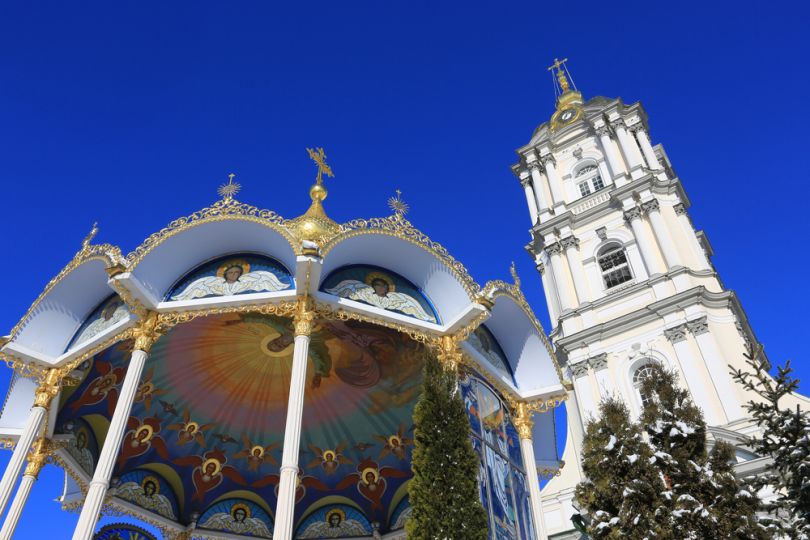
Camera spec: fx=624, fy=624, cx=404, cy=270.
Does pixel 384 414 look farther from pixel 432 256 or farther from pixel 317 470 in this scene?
pixel 432 256

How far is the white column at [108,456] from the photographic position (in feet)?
33.0

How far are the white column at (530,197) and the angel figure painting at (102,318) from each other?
2671 cm

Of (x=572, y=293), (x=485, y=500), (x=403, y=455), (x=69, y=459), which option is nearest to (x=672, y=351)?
(x=572, y=293)

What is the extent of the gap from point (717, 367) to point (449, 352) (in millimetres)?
16393

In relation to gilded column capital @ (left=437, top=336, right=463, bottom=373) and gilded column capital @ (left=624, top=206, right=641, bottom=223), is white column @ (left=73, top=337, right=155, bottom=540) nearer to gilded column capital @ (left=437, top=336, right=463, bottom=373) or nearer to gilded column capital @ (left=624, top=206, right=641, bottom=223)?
gilded column capital @ (left=437, top=336, right=463, bottom=373)

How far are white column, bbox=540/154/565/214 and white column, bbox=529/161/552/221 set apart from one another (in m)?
0.43

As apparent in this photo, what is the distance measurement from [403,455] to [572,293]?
49.4ft

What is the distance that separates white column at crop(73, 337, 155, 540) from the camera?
10062 millimetres

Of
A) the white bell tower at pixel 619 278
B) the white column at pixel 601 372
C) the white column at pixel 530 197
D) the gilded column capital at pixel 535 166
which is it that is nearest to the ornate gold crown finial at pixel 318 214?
the white bell tower at pixel 619 278

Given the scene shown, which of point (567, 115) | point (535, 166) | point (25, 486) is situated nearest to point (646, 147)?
point (535, 166)

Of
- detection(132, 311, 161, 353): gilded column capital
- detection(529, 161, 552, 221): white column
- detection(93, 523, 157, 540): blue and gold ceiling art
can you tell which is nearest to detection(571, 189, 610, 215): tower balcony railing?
detection(529, 161, 552, 221): white column

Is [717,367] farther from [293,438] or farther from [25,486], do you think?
[25,486]

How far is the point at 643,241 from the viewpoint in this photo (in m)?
30.7

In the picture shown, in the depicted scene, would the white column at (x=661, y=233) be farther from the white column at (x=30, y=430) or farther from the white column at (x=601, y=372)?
the white column at (x=30, y=430)
